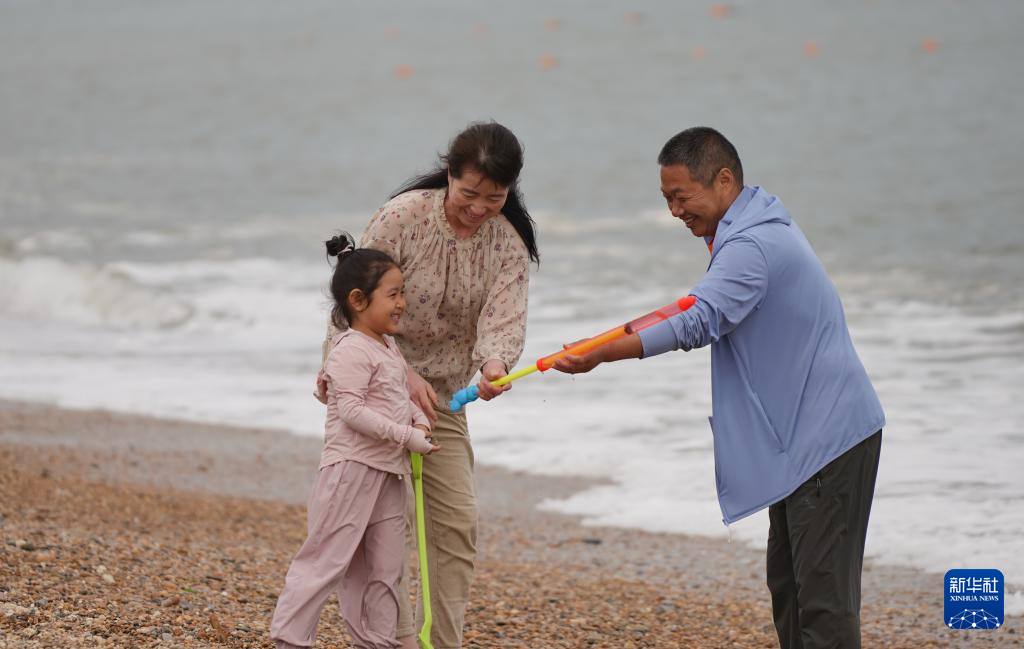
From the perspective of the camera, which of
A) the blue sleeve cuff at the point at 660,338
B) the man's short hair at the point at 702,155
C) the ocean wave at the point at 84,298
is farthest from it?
the ocean wave at the point at 84,298

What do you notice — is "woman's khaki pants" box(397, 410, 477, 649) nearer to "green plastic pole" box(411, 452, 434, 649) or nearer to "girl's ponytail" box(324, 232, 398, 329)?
"green plastic pole" box(411, 452, 434, 649)

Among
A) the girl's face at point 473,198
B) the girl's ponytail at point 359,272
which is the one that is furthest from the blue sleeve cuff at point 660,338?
the girl's ponytail at point 359,272

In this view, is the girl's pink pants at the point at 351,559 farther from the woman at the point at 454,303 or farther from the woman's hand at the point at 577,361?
the woman's hand at the point at 577,361

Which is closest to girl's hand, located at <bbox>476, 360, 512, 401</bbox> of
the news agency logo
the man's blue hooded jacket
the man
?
the man

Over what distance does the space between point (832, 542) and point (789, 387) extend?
45 centimetres

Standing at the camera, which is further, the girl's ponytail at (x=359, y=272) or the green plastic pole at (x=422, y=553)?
the green plastic pole at (x=422, y=553)

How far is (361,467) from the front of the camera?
4.01m

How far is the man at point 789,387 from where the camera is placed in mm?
3762

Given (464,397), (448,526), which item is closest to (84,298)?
(448,526)

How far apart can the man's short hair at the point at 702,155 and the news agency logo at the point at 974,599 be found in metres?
2.62

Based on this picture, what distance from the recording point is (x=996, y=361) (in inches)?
466

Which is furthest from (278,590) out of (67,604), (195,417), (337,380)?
(195,417)

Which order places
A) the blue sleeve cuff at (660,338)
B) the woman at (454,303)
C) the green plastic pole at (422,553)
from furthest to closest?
the green plastic pole at (422,553)
the woman at (454,303)
the blue sleeve cuff at (660,338)

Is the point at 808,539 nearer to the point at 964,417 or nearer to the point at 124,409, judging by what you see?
the point at 964,417
